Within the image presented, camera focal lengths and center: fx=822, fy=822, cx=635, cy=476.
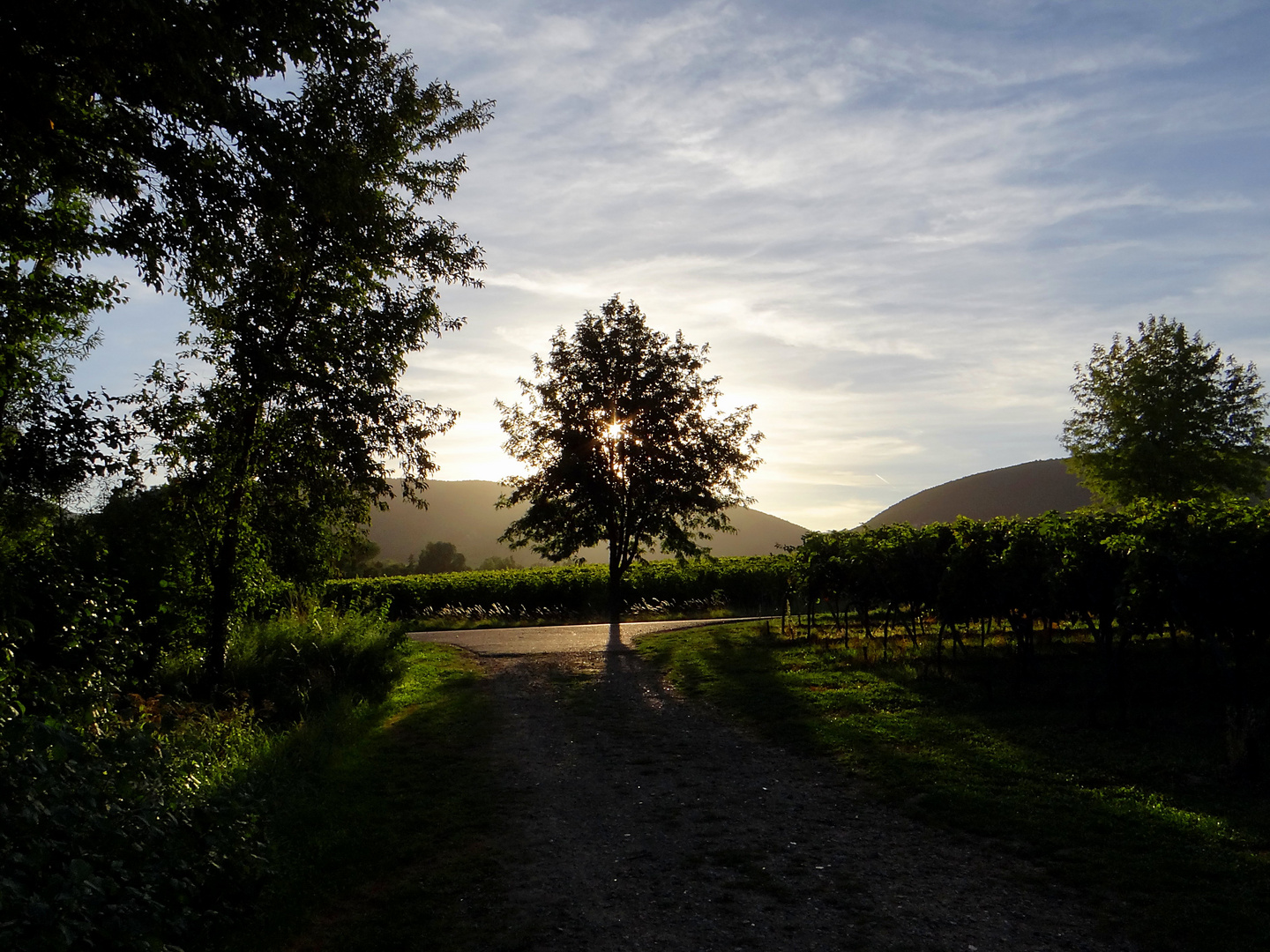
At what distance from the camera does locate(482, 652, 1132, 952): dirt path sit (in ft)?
16.5

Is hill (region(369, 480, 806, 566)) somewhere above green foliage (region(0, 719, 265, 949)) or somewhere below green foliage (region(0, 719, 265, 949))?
above

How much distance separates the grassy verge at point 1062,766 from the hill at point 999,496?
79.1 m

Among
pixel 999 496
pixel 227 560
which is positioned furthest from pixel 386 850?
pixel 999 496

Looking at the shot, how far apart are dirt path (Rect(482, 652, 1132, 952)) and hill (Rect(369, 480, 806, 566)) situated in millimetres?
126241

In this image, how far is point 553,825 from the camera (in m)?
7.18

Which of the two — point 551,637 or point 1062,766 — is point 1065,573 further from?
point 551,637

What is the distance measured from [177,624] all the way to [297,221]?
7767mm

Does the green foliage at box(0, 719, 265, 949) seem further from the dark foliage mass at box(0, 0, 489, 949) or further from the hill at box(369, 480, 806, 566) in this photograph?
the hill at box(369, 480, 806, 566)

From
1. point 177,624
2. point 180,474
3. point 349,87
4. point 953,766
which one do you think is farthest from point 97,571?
point 953,766

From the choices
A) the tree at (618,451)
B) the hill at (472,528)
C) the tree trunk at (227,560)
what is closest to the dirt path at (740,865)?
the tree trunk at (227,560)

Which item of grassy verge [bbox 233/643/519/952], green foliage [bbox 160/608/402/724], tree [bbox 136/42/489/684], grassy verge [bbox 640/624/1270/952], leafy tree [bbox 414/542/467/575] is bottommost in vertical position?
grassy verge [bbox 233/643/519/952]

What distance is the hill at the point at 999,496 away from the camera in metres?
94.6

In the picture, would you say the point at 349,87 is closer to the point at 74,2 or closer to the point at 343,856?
the point at 74,2

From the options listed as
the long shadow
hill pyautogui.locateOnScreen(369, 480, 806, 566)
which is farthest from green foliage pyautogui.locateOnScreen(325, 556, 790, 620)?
hill pyautogui.locateOnScreen(369, 480, 806, 566)
